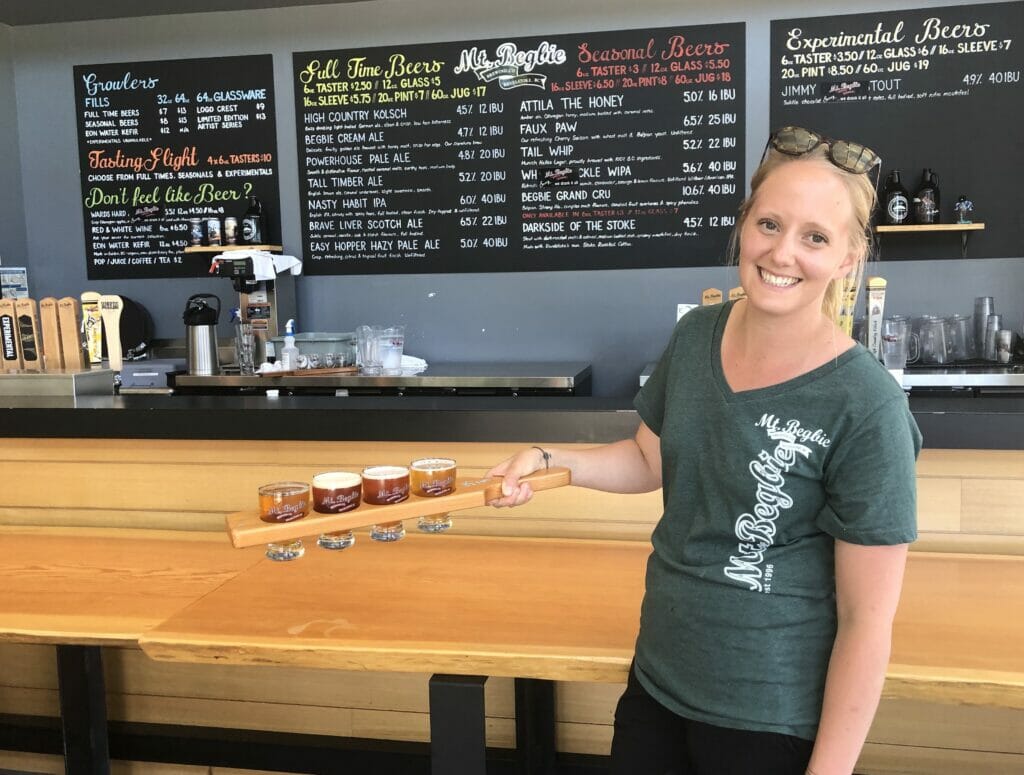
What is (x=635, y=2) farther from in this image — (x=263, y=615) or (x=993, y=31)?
(x=263, y=615)

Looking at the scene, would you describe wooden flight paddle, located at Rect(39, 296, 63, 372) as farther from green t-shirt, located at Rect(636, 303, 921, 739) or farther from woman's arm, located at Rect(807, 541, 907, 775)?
woman's arm, located at Rect(807, 541, 907, 775)

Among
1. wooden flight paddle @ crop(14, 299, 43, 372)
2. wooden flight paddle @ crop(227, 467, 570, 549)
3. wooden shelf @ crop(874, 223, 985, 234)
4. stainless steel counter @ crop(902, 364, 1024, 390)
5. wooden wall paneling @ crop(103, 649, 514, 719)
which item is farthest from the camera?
wooden shelf @ crop(874, 223, 985, 234)

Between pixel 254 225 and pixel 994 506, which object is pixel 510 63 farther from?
pixel 994 506

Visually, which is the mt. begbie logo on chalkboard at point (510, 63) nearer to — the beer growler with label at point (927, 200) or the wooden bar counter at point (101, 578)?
the beer growler with label at point (927, 200)

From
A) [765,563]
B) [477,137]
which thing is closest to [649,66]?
[477,137]

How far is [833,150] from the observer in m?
1.12

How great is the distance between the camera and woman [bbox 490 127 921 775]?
108 centimetres

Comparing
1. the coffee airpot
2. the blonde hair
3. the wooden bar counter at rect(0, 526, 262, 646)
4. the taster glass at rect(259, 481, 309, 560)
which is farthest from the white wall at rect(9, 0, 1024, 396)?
the blonde hair

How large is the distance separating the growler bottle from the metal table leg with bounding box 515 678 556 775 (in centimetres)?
328

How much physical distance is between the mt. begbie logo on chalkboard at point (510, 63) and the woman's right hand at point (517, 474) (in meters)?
3.37

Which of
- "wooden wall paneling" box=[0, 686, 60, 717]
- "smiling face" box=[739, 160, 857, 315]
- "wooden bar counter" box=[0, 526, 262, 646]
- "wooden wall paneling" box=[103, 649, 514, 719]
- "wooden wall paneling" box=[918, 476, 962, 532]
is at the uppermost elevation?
"smiling face" box=[739, 160, 857, 315]

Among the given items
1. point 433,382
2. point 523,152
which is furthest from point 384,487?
point 523,152

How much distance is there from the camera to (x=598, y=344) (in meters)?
4.62

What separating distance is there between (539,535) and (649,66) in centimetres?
296
